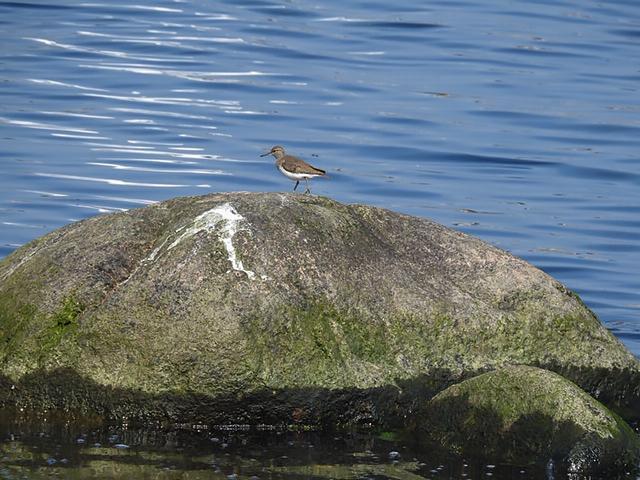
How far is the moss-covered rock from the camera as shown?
8.59 meters

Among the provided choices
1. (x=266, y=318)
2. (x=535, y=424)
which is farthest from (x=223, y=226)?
(x=535, y=424)

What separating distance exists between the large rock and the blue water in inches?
126

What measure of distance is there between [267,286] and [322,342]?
0.55 meters

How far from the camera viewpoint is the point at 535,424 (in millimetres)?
8695

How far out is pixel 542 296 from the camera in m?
9.92

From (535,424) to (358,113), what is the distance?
50.4 ft

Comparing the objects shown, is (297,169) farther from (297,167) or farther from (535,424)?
(535,424)

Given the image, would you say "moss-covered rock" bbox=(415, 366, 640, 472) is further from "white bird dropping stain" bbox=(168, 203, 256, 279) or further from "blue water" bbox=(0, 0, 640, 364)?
"blue water" bbox=(0, 0, 640, 364)

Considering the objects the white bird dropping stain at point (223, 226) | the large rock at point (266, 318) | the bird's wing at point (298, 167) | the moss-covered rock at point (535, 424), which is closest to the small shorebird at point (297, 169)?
the bird's wing at point (298, 167)

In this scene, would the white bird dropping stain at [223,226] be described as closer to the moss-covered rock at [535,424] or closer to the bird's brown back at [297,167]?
the moss-covered rock at [535,424]

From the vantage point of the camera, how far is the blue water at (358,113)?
57.6ft

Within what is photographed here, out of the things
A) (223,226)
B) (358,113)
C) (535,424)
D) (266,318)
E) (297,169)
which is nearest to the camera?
(535,424)

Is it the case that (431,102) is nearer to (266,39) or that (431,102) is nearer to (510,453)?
(266,39)

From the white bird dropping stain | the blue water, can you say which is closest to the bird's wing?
the white bird dropping stain
